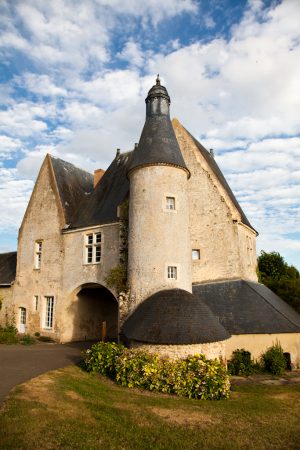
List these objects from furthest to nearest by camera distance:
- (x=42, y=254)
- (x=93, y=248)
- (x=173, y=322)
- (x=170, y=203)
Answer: (x=42, y=254)
(x=93, y=248)
(x=170, y=203)
(x=173, y=322)

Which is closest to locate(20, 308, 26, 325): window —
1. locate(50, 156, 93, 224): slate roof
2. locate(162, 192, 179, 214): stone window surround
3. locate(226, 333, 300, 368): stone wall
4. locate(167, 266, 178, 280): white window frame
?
locate(50, 156, 93, 224): slate roof

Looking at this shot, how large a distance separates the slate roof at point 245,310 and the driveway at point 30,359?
247 inches

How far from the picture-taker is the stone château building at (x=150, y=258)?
1202 cm

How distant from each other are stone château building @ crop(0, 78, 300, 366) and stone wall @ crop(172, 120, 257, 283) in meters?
0.05

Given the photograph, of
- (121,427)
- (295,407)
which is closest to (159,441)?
(121,427)

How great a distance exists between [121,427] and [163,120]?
41.4 feet

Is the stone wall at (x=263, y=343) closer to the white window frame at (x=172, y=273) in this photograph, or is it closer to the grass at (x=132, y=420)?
the white window frame at (x=172, y=273)

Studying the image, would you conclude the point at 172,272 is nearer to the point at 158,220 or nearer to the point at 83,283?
the point at 158,220

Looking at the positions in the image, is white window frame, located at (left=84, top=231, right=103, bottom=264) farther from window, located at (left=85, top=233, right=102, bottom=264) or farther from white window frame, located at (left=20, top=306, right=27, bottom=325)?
white window frame, located at (left=20, top=306, right=27, bottom=325)

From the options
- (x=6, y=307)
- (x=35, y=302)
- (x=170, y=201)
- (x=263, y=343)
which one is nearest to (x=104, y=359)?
(x=263, y=343)

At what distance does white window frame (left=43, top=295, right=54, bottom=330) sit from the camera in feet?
61.2

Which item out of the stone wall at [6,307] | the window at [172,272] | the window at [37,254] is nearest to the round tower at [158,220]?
the window at [172,272]

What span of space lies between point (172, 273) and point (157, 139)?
19.3ft

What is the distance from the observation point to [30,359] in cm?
1241
